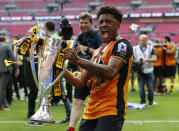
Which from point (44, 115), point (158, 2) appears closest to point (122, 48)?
point (44, 115)

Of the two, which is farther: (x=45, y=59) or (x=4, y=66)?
(x=4, y=66)

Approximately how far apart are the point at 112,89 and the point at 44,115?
2.83ft

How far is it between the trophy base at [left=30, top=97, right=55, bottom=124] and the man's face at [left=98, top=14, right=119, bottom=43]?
982mm

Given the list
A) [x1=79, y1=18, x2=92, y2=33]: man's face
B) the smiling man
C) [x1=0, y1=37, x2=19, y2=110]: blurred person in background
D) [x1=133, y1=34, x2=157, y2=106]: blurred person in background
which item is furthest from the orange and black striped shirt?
[x1=133, y1=34, x2=157, y2=106]: blurred person in background

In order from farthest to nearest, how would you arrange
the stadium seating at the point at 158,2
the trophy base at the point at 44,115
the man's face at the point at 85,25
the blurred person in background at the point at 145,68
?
the stadium seating at the point at 158,2
the blurred person in background at the point at 145,68
the man's face at the point at 85,25
the trophy base at the point at 44,115

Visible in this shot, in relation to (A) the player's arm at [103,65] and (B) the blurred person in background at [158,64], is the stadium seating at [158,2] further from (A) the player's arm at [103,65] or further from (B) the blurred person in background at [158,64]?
(A) the player's arm at [103,65]

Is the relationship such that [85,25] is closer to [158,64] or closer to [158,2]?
[158,64]

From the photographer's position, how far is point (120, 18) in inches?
117

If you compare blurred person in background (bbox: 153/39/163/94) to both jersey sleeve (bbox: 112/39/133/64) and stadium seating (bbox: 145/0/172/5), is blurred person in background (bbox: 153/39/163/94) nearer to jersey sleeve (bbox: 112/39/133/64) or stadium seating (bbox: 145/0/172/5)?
jersey sleeve (bbox: 112/39/133/64)

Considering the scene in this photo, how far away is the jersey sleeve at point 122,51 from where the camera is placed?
276cm

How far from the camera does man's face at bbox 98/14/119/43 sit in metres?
2.88

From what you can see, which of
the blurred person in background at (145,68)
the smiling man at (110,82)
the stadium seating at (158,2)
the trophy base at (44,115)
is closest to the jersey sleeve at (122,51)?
the smiling man at (110,82)

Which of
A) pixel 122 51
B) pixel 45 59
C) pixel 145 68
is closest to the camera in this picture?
pixel 122 51

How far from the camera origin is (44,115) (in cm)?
331
